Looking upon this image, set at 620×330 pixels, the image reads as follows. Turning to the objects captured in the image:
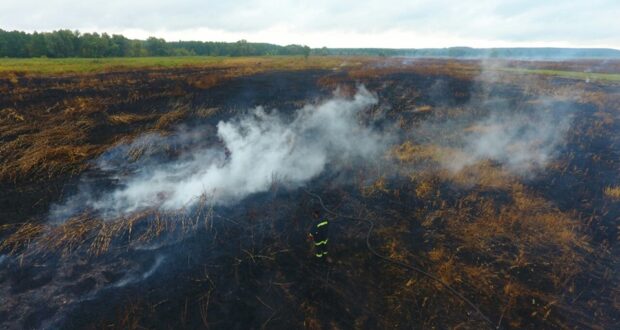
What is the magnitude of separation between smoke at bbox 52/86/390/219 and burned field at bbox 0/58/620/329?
84mm

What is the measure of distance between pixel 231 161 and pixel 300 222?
4479mm

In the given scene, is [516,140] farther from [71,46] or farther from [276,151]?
[71,46]

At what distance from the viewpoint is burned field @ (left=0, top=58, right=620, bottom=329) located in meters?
6.41

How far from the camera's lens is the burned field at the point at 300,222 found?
6.41 metres

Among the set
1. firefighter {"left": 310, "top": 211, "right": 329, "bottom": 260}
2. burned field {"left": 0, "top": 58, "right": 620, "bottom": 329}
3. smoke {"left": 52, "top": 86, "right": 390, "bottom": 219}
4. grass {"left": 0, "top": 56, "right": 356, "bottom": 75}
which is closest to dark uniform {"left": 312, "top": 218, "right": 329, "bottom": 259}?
firefighter {"left": 310, "top": 211, "right": 329, "bottom": 260}

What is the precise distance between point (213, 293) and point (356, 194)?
6.10 meters

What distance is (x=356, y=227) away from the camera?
362 inches

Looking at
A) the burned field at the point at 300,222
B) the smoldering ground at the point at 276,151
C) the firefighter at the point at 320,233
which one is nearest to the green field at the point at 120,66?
the burned field at the point at 300,222

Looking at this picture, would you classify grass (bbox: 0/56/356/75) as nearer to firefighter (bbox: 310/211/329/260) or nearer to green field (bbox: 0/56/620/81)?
green field (bbox: 0/56/620/81)

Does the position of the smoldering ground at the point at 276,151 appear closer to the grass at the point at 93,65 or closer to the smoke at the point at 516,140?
the smoke at the point at 516,140

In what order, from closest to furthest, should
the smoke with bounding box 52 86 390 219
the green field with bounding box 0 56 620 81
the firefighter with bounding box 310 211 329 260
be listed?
1. the firefighter with bounding box 310 211 329 260
2. the smoke with bounding box 52 86 390 219
3. the green field with bounding box 0 56 620 81

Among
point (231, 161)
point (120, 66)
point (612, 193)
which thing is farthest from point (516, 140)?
point (120, 66)

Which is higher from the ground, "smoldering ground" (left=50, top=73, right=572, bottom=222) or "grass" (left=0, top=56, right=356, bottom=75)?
"grass" (left=0, top=56, right=356, bottom=75)

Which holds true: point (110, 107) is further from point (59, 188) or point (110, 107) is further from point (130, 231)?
point (130, 231)
